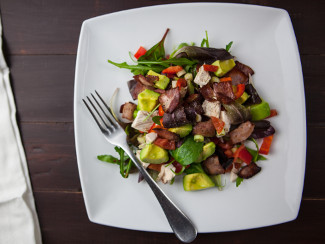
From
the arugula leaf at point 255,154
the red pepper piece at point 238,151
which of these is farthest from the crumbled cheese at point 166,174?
the arugula leaf at point 255,154

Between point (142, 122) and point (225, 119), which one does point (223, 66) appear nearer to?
point (225, 119)

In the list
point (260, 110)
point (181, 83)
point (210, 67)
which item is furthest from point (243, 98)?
point (181, 83)

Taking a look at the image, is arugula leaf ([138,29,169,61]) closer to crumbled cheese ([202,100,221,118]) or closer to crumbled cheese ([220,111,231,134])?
crumbled cheese ([202,100,221,118])

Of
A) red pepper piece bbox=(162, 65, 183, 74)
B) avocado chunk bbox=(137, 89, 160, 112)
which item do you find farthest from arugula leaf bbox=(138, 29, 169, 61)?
avocado chunk bbox=(137, 89, 160, 112)

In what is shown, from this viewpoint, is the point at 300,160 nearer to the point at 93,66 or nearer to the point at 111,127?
the point at 111,127

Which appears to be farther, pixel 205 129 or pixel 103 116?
pixel 103 116

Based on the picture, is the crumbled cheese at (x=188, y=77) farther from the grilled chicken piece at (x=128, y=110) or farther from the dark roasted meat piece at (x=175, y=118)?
the grilled chicken piece at (x=128, y=110)
